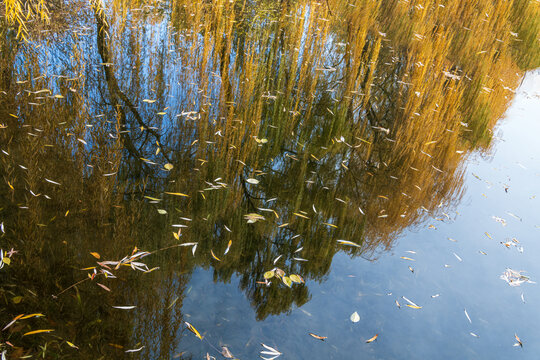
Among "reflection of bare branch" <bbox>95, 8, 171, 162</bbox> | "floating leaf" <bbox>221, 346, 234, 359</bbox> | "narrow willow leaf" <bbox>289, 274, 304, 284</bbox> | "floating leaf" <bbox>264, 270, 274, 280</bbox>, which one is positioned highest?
"reflection of bare branch" <bbox>95, 8, 171, 162</bbox>

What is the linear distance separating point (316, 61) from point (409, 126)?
92 cm

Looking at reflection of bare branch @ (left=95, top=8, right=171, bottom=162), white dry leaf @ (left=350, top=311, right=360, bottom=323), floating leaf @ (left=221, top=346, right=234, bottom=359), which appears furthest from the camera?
reflection of bare branch @ (left=95, top=8, right=171, bottom=162)

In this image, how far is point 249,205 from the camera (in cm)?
204

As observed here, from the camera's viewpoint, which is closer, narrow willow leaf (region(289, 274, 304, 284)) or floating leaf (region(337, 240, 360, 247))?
narrow willow leaf (region(289, 274, 304, 284))

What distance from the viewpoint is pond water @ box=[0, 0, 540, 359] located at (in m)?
1.47

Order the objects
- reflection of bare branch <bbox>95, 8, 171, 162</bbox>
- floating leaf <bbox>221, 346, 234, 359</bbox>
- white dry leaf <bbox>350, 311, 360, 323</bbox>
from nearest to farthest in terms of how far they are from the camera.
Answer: floating leaf <bbox>221, 346, 234, 359</bbox> → white dry leaf <bbox>350, 311, 360, 323</bbox> → reflection of bare branch <bbox>95, 8, 171, 162</bbox>

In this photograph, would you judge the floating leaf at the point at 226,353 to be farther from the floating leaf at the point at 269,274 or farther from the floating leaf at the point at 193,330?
the floating leaf at the point at 269,274

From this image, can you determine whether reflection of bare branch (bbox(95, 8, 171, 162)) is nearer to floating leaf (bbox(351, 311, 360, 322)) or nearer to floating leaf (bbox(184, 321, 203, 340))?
floating leaf (bbox(184, 321, 203, 340))

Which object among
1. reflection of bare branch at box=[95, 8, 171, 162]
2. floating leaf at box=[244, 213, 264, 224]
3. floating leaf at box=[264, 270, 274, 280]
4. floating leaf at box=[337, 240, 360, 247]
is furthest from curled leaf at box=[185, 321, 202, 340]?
reflection of bare branch at box=[95, 8, 171, 162]

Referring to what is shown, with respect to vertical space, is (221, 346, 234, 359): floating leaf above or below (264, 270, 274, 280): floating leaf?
below

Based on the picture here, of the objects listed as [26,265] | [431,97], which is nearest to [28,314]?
[26,265]

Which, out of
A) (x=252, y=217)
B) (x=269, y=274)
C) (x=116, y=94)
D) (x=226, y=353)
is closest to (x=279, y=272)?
(x=269, y=274)

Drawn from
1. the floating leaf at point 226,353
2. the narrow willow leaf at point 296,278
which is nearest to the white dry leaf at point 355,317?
the narrow willow leaf at point 296,278

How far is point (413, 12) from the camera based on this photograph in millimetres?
4488
